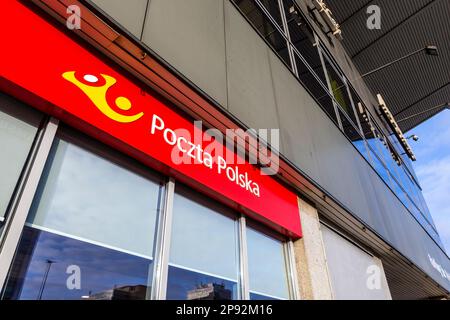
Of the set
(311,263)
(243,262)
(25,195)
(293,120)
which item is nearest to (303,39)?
(293,120)

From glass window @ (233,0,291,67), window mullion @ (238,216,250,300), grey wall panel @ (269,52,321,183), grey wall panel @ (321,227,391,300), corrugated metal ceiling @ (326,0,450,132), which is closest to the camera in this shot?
window mullion @ (238,216,250,300)

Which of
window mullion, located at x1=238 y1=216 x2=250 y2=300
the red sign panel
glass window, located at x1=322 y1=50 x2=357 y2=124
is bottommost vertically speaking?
window mullion, located at x1=238 y1=216 x2=250 y2=300

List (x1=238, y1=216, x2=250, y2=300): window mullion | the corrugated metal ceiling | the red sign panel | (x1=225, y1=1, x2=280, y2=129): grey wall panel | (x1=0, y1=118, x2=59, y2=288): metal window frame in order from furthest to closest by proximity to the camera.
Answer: the corrugated metal ceiling < (x1=225, y1=1, x2=280, y2=129): grey wall panel < (x1=238, y1=216, x2=250, y2=300): window mullion < the red sign panel < (x1=0, y1=118, x2=59, y2=288): metal window frame

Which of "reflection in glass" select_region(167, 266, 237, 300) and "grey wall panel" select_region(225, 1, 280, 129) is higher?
"grey wall panel" select_region(225, 1, 280, 129)

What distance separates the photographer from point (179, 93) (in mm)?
2652

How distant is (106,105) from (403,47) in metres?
15.2

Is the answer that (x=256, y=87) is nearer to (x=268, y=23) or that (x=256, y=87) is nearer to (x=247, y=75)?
(x=247, y=75)

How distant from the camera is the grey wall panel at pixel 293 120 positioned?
4059mm

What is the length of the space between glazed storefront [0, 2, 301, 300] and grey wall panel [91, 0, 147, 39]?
1.04 ft

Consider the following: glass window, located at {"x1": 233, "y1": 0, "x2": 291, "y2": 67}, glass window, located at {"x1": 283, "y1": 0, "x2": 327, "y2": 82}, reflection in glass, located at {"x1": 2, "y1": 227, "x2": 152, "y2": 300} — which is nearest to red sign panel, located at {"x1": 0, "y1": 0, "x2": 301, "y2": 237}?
reflection in glass, located at {"x1": 2, "y1": 227, "x2": 152, "y2": 300}

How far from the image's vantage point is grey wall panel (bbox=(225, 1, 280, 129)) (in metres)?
3.35

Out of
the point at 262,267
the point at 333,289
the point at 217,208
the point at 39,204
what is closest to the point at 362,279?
the point at 333,289

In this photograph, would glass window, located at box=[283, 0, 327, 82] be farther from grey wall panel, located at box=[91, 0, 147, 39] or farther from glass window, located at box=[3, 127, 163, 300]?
glass window, located at box=[3, 127, 163, 300]
